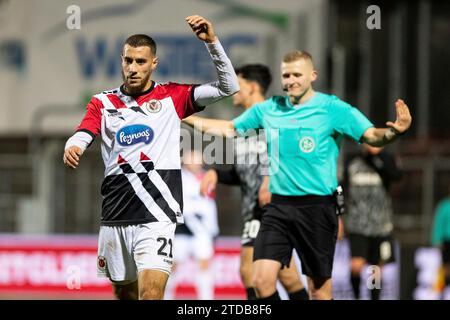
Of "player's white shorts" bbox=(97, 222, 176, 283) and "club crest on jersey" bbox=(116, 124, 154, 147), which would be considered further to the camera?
"club crest on jersey" bbox=(116, 124, 154, 147)

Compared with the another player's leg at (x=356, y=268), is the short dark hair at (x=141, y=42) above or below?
above

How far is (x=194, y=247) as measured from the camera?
14258mm

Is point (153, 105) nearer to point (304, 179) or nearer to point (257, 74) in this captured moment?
point (304, 179)

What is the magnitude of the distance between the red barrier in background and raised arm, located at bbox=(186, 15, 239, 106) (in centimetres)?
827

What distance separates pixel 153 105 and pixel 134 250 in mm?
934

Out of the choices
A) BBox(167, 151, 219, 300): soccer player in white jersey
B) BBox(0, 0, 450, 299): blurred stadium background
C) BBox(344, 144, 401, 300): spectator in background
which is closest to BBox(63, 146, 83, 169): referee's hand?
BBox(344, 144, 401, 300): spectator in background

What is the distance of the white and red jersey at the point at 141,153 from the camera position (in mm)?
6895

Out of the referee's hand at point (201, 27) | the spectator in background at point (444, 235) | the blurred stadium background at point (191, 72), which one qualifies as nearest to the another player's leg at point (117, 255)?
the referee's hand at point (201, 27)

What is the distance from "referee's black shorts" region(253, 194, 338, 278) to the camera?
25.2ft

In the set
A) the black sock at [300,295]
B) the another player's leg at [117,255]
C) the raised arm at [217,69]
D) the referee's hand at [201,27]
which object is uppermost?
the referee's hand at [201,27]

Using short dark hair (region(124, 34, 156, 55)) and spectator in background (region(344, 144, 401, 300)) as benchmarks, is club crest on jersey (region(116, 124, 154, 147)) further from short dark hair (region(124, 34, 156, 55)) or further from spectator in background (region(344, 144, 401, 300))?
spectator in background (region(344, 144, 401, 300))

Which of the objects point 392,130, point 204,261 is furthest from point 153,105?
point 204,261

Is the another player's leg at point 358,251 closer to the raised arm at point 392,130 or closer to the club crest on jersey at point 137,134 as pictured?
the raised arm at point 392,130
